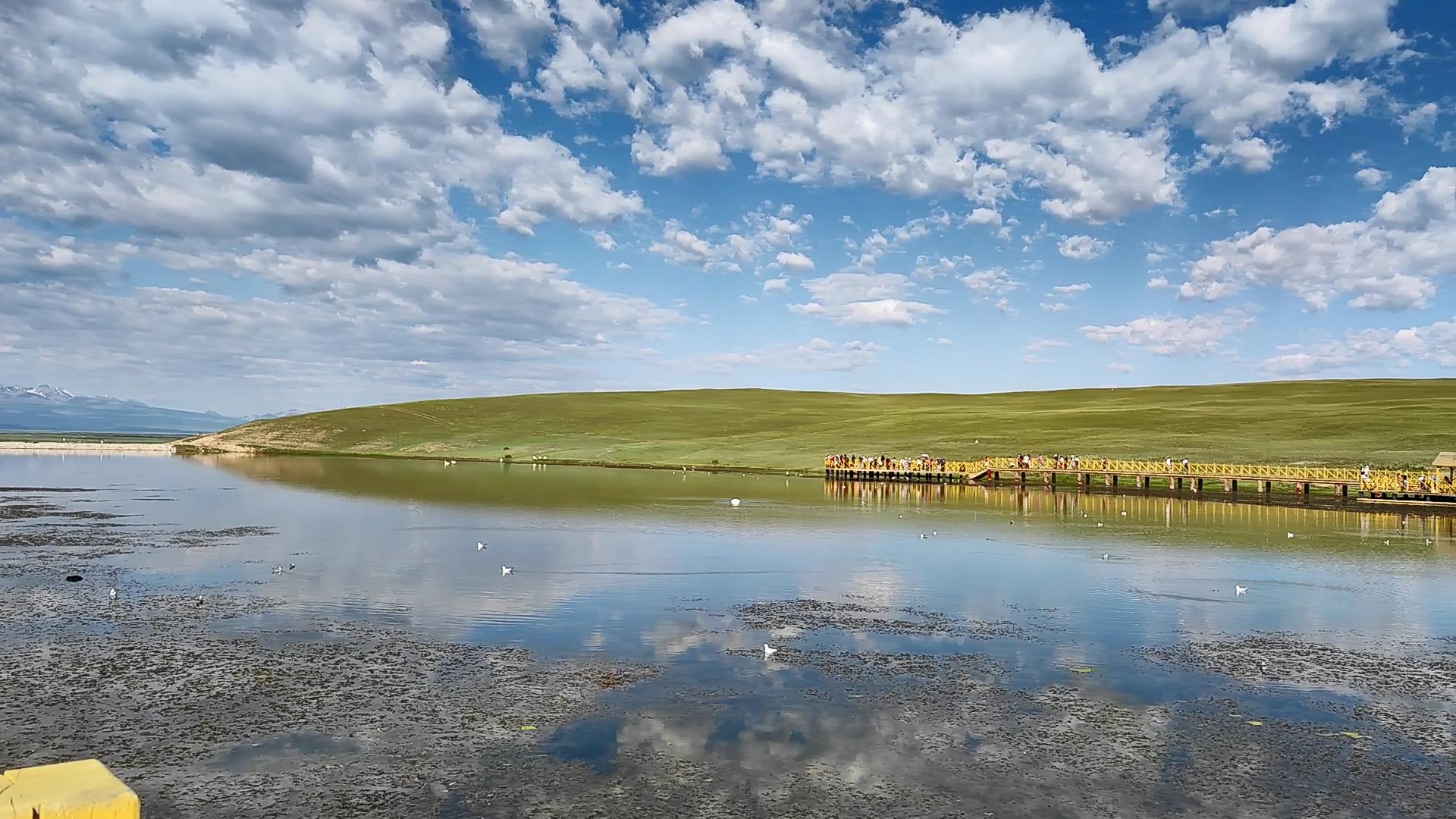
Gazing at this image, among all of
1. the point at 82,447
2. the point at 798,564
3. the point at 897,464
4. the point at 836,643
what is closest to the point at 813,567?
the point at 798,564

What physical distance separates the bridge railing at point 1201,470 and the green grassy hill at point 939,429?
6.80m

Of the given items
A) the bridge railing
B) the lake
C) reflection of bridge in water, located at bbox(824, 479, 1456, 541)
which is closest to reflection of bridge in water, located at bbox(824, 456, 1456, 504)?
the bridge railing

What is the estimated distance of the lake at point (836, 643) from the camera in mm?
14828

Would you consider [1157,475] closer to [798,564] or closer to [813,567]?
[798,564]

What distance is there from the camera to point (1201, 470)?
85438 mm

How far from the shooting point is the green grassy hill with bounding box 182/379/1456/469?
10462 centimetres

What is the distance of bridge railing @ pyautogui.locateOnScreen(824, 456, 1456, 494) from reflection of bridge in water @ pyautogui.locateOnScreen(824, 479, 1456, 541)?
4.53 metres

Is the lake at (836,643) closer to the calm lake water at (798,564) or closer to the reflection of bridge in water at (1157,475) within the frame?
the calm lake water at (798,564)

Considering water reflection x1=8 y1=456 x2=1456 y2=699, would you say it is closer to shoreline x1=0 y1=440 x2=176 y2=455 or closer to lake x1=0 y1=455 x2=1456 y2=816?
lake x1=0 y1=455 x2=1456 y2=816

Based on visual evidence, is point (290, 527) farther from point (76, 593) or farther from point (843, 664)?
point (843, 664)

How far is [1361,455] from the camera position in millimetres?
90500

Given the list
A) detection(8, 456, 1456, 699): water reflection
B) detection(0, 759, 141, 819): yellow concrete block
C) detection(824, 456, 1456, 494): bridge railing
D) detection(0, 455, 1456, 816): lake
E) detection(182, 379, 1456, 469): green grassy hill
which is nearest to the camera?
detection(0, 759, 141, 819): yellow concrete block

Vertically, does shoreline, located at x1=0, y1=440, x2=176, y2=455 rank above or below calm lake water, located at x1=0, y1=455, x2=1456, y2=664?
above

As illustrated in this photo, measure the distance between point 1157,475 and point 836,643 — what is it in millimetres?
68472
